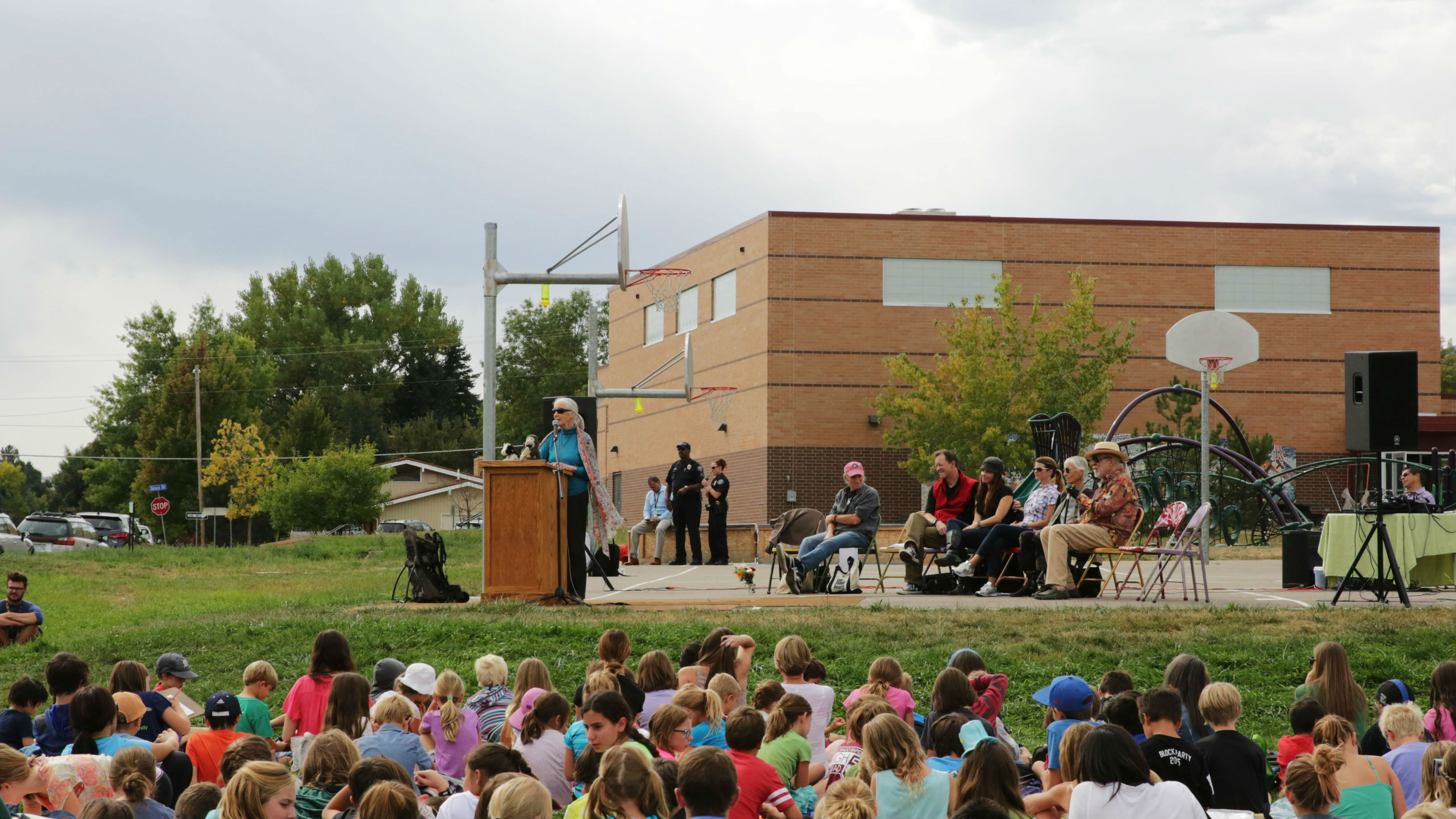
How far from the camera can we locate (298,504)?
5275cm

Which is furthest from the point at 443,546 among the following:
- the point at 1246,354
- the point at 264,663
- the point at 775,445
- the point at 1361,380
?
the point at 775,445

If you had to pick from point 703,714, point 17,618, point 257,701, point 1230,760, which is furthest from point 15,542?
point 1230,760

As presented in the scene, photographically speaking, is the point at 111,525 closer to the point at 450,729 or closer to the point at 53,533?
the point at 53,533

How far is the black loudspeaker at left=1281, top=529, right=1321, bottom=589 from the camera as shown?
1433cm

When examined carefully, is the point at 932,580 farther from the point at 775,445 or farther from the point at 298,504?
the point at 298,504

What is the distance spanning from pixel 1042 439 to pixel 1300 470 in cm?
577

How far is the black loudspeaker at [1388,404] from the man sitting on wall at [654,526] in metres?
13.4

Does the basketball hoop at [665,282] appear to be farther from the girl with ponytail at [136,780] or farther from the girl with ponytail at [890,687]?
the girl with ponytail at [136,780]

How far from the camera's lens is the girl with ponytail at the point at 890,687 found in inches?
251

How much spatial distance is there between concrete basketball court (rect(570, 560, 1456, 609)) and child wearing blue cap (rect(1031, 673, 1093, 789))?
6.31 metres

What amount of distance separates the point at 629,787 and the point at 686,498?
710 inches

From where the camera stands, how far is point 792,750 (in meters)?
5.70

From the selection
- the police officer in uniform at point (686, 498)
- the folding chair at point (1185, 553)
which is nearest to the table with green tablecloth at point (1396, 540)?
the folding chair at point (1185, 553)

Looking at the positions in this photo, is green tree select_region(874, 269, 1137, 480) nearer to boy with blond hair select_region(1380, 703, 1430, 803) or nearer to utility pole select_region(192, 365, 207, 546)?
boy with blond hair select_region(1380, 703, 1430, 803)
